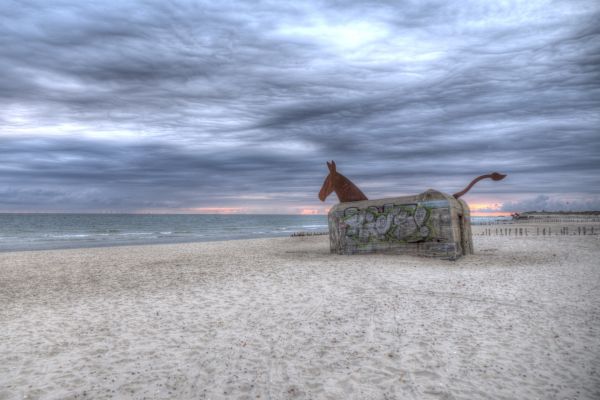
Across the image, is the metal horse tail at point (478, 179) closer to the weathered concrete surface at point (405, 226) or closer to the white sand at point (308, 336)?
the weathered concrete surface at point (405, 226)

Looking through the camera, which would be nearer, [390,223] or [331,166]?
[390,223]

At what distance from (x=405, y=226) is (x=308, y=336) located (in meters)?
13.0

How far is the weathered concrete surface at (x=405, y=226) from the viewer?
18438mm

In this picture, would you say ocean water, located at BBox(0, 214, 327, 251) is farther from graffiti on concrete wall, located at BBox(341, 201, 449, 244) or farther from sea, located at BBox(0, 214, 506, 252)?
graffiti on concrete wall, located at BBox(341, 201, 449, 244)

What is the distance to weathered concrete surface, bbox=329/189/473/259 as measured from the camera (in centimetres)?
1844

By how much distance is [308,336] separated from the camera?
25.5 feet

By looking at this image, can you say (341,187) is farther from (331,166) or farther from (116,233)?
(116,233)

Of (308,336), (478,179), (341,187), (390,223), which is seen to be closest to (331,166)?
(341,187)

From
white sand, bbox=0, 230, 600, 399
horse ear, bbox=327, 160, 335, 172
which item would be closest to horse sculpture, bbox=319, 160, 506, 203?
horse ear, bbox=327, 160, 335, 172

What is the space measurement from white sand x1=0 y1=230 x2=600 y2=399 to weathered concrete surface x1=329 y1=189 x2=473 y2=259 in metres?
3.86

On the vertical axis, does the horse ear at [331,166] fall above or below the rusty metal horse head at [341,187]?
above

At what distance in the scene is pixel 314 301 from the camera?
34.6 feet

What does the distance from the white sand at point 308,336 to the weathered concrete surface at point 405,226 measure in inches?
152

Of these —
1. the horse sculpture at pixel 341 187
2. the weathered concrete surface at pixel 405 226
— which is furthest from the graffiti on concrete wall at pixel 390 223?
the horse sculpture at pixel 341 187
